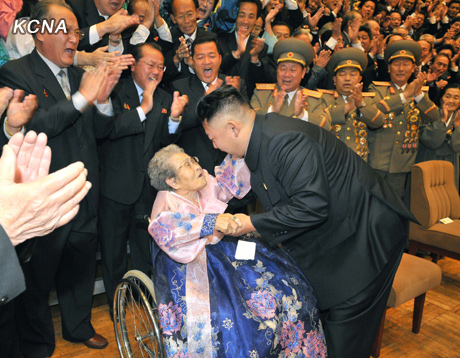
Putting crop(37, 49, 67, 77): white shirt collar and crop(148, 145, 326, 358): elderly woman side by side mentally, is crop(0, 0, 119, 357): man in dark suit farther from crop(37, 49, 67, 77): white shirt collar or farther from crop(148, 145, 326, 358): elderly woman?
crop(148, 145, 326, 358): elderly woman

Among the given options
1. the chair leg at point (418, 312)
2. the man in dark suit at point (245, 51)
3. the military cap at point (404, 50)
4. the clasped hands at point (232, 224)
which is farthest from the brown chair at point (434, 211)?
the clasped hands at point (232, 224)

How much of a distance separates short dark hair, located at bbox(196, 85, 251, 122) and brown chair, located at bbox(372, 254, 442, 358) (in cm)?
140

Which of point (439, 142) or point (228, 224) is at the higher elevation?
point (228, 224)

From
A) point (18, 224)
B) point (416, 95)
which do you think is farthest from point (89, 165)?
point (416, 95)

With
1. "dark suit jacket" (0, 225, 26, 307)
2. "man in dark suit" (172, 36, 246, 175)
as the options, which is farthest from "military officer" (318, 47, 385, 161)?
"dark suit jacket" (0, 225, 26, 307)

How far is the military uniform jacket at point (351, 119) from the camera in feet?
10.8

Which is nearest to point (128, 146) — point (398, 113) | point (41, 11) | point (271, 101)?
point (41, 11)

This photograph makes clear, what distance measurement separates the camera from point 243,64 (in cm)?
339

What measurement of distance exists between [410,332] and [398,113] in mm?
1887

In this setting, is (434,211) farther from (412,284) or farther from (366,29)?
(366,29)

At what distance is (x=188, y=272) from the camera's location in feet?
5.96

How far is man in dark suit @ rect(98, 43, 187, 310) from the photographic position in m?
2.49

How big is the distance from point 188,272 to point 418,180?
214 centimetres

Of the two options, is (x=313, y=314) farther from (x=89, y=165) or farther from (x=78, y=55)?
(x=78, y=55)
